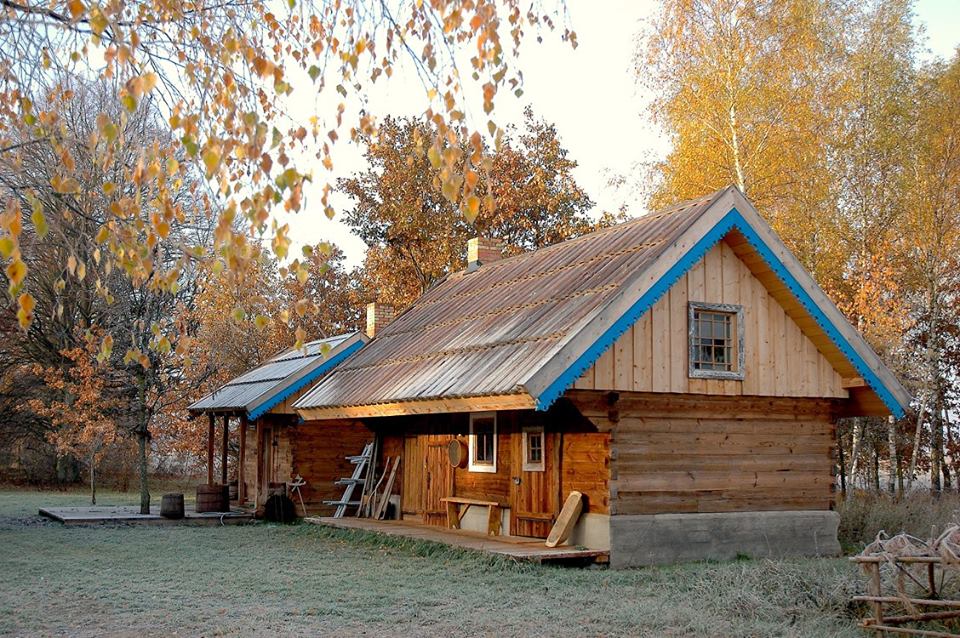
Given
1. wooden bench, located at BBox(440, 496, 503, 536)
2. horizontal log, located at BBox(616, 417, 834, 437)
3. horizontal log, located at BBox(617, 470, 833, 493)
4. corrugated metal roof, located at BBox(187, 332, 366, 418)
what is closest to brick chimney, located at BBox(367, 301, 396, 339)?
corrugated metal roof, located at BBox(187, 332, 366, 418)

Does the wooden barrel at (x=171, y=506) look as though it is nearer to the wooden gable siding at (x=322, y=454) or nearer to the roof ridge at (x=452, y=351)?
the wooden gable siding at (x=322, y=454)

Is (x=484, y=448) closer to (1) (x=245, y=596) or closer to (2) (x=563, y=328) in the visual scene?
(2) (x=563, y=328)

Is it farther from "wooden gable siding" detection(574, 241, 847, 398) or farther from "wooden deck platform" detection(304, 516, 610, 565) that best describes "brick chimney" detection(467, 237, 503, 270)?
"wooden gable siding" detection(574, 241, 847, 398)

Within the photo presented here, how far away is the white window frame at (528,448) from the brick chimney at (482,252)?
7.75 m

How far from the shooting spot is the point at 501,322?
17.7m

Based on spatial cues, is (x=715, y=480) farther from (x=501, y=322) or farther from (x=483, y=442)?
(x=501, y=322)

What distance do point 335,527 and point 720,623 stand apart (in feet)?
35.5

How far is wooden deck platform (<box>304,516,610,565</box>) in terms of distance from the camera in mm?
14641

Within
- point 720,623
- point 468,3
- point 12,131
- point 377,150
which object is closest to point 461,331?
point 720,623

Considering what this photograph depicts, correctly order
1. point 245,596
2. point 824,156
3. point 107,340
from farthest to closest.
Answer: point 824,156
point 245,596
point 107,340

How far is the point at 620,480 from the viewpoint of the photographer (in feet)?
50.2

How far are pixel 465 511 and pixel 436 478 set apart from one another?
4.41 feet

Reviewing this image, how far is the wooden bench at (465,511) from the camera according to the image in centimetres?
1761

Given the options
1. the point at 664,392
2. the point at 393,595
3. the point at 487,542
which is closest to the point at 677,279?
the point at 664,392
